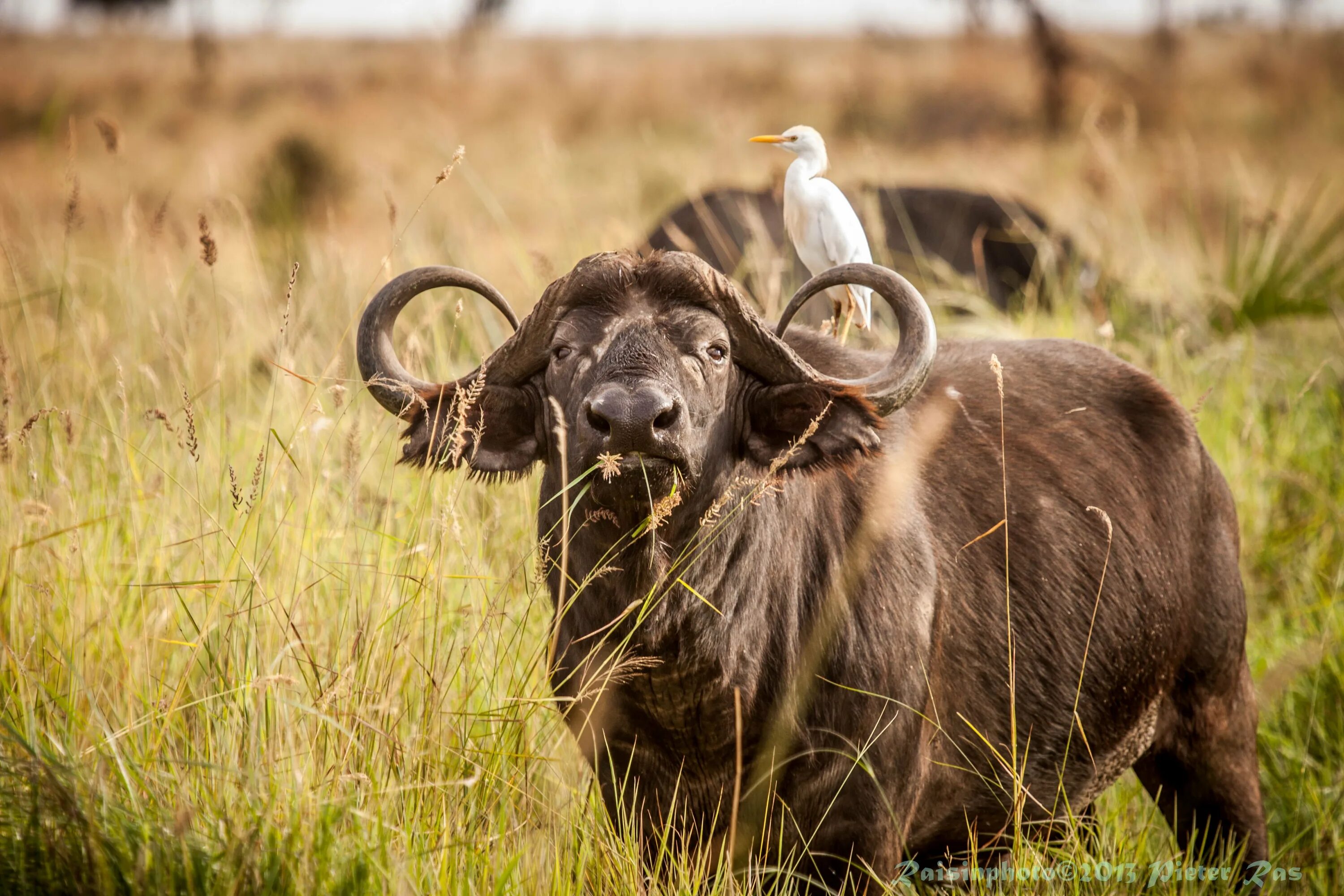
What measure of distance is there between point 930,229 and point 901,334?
298 inches

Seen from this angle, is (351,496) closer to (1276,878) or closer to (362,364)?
(362,364)

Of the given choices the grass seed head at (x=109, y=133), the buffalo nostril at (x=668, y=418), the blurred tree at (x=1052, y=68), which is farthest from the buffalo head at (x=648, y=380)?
the blurred tree at (x=1052, y=68)

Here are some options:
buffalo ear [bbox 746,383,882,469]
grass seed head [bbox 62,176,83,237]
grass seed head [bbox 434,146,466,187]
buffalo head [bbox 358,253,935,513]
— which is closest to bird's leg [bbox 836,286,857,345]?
buffalo head [bbox 358,253,935,513]

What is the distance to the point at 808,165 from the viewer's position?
9.89 ft

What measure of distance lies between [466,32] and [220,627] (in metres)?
40.2

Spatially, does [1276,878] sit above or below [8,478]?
below

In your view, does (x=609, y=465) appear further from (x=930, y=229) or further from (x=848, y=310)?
(x=930, y=229)

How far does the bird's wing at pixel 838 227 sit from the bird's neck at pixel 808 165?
0.03 meters

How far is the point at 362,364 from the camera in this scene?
9.53 ft

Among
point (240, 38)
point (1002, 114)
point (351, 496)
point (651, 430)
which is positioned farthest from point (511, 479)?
point (240, 38)

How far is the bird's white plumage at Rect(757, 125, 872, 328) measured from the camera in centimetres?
294

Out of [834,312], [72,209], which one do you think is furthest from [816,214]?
[72,209]

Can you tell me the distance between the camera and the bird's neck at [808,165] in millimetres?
3002

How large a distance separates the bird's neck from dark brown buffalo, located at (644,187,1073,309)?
15.5ft
